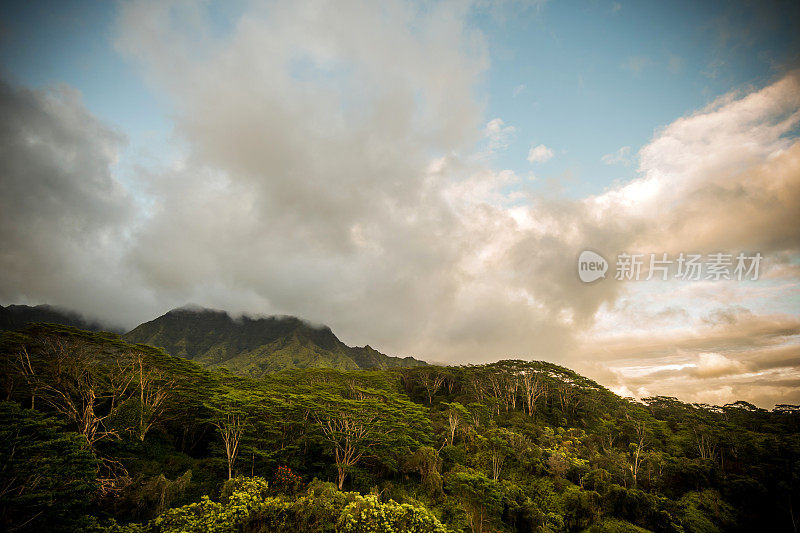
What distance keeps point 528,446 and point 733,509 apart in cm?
1814

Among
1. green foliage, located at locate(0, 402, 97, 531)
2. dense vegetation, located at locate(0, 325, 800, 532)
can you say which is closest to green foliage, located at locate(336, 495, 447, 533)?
dense vegetation, located at locate(0, 325, 800, 532)

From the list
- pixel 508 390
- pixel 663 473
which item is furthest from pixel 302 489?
pixel 508 390

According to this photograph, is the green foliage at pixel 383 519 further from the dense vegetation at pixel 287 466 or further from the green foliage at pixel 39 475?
the green foliage at pixel 39 475

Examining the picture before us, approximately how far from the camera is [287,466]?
2988 cm

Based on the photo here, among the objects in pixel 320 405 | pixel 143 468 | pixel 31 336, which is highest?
pixel 31 336

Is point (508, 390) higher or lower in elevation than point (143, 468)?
higher

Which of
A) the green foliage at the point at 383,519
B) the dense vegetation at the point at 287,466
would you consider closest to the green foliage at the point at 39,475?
the dense vegetation at the point at 287,466

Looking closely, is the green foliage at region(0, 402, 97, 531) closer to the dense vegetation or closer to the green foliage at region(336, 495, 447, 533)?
the dense vegetation

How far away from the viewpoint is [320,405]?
27234 millimetres

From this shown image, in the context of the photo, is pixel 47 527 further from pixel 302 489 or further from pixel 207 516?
pixel 302 489

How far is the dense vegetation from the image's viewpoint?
13.8 m

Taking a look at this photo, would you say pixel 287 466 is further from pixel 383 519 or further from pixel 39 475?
pixel 383 519

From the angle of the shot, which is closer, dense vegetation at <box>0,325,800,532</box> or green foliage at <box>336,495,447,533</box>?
green foliage at <box>336,495,447,533</box>

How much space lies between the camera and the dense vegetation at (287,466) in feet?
45.3
